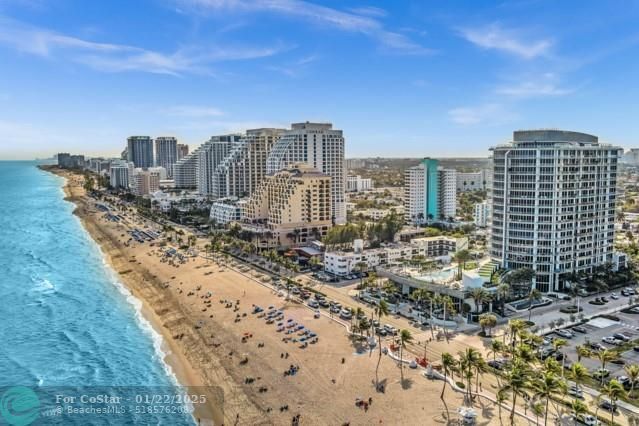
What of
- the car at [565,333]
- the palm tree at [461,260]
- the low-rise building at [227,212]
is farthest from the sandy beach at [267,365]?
the low-rise building at [227,212]

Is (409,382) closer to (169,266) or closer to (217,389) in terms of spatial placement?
(217,389)

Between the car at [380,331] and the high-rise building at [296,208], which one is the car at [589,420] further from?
the high-rise building at [296,208]

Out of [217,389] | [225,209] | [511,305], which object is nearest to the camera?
[217,389]

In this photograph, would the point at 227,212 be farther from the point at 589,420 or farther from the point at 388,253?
the point at 589,420

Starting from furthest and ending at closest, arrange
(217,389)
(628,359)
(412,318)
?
(412,318) < (628,359) < (217,389)

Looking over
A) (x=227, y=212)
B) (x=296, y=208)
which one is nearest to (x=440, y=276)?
(x=296, y=208)

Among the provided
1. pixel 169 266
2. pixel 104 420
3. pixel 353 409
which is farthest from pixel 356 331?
pixel 169 266
